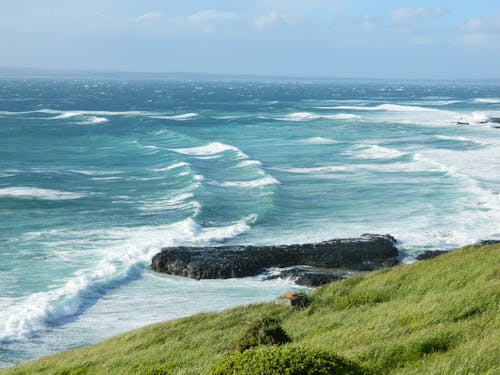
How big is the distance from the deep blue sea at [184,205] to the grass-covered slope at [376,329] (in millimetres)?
7163

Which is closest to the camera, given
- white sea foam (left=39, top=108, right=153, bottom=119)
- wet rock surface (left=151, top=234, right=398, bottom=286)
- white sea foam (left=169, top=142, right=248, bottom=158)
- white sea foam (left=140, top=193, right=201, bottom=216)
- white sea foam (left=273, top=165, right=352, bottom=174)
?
wet rock surface (left=151, top=234, right=398, bottom=286)

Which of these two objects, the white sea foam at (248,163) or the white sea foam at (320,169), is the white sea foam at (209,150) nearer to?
the white sea foam at (248,163)

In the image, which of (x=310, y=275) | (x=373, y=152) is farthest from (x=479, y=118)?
(x=310, y=275)

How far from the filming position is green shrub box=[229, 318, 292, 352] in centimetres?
1363

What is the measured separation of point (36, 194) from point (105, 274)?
67.7 feet

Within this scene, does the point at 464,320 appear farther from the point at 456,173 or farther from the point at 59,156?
the point at 59,156

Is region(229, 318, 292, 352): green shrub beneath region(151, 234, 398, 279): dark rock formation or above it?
above

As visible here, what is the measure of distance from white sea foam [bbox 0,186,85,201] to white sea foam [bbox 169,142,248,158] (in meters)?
24.8

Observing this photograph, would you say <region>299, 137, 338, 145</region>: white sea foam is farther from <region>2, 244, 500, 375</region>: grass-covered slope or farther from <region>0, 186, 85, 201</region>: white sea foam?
<region>2, 244, 500, 375</region>: grass-covered slope

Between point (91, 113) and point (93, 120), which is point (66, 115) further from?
point (93, 120)

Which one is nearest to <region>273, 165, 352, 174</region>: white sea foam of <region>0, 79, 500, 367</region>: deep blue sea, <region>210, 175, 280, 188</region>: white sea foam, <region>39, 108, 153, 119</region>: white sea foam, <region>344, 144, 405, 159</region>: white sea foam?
<region>0, 79, 500, 367</region>: deep blue sea

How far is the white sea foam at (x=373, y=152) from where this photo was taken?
7038 cm

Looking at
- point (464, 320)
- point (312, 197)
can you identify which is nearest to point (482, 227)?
point (312, 197)

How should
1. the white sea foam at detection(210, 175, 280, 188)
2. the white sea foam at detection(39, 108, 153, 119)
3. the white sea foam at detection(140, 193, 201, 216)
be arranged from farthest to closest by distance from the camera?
1. the white sea foam at detection(39, 108, 153, 119)
2. the white sea foam at detection(210, 175, 280, 188)
3. the white sea foam at detection(140, 193, 201, 216)
